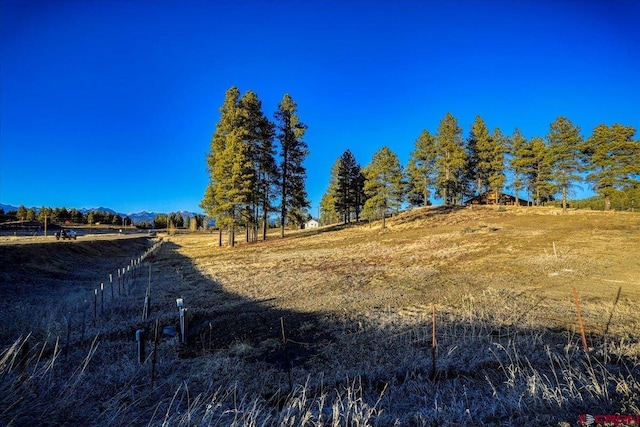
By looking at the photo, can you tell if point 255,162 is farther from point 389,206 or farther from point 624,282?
point 624,282

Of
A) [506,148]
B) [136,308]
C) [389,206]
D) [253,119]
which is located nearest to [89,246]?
[253,119]

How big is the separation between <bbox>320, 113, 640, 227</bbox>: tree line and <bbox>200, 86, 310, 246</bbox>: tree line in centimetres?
1061

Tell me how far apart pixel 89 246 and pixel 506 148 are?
60.2 metres

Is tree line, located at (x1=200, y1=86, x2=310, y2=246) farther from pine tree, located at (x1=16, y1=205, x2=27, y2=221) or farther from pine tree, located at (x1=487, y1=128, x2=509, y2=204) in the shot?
pine tree, located at (x1=16, y1=205, x2=27, y2=221)

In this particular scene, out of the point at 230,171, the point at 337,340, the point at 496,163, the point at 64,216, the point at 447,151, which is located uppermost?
the point at 447,151

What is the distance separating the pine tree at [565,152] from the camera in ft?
147

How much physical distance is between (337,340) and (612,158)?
52.0 meters

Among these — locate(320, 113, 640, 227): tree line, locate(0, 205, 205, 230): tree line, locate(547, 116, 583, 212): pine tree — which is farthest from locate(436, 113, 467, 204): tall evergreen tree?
locate(0, 205, 205, 230): tree line

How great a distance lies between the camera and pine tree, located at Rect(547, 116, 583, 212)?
44.8m

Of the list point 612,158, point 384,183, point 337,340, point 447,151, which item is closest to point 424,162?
point 447,151

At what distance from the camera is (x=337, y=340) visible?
909cm

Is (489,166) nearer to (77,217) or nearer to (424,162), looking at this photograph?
(424,162)

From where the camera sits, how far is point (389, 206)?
43219mm

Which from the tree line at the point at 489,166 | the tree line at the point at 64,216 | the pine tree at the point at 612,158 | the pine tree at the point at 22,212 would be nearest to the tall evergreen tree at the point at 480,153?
the tree line at the point at 489,166
